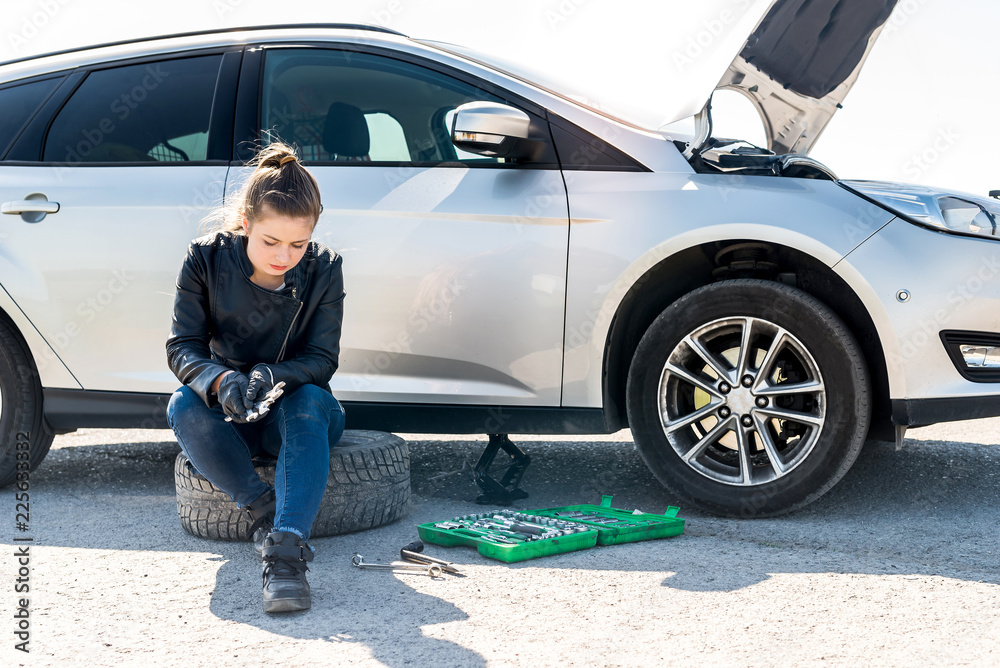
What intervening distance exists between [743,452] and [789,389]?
26cm

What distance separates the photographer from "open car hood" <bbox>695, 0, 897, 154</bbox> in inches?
145

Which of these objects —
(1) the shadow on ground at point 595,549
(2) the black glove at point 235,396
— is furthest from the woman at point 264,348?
(1) the shadow on ground at point 595,549

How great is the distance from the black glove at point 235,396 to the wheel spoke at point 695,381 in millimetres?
1470

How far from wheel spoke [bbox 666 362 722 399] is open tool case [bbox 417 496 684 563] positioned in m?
0.44

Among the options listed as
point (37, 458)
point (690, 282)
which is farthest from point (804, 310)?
point (37, 458)

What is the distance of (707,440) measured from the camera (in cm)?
327

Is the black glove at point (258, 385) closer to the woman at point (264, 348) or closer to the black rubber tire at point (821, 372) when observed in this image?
the woman at point (264, 348)

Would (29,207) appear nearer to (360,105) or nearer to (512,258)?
(360,105)

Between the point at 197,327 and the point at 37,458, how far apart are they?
4.90 feet

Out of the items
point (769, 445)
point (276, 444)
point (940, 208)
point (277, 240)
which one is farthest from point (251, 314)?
point (940, 208)

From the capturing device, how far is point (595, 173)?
3.37 metres

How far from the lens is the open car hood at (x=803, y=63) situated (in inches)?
145

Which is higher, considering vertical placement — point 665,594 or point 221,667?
point 665,594

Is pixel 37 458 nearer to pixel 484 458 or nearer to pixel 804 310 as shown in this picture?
pixel 484 458
